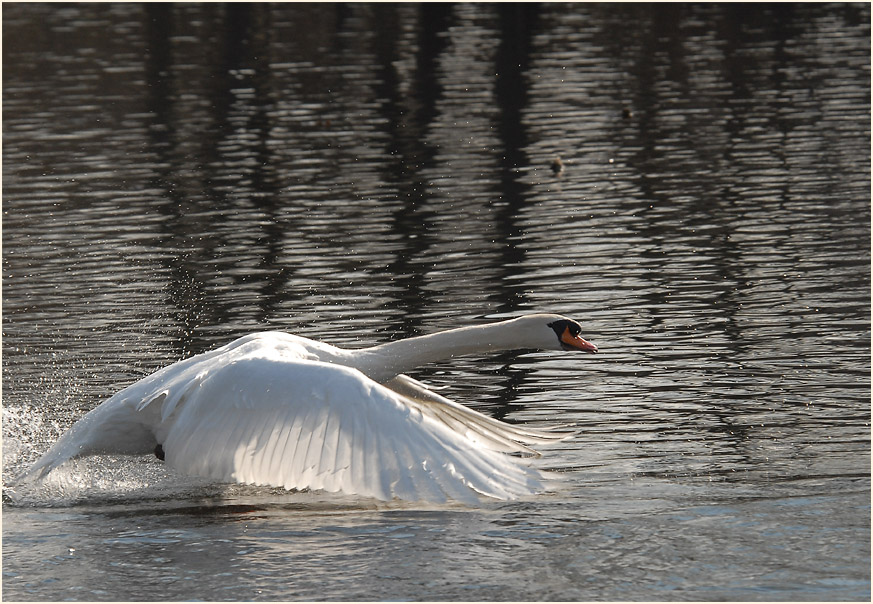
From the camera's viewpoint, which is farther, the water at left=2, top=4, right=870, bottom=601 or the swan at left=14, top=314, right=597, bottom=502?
the water at left=2, top=4, right=870, bottom=601

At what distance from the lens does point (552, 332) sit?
27.2 feet

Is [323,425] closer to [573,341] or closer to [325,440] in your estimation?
[325,440]

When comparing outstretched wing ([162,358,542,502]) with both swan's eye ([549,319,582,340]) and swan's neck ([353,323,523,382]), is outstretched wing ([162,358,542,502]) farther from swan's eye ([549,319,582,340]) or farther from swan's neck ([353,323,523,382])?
swan's eye ([549,319,582,340])

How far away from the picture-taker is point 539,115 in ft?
81.4

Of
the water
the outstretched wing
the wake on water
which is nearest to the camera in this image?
the outstretched wing

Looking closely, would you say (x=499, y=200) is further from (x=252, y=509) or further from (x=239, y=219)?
(x=252, y=509)

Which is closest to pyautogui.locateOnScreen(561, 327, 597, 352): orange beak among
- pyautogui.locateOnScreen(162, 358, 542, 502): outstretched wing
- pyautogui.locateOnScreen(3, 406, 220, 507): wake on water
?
pyautogui.locateOnScreen(162, 358, 542, 502): outstretched wing

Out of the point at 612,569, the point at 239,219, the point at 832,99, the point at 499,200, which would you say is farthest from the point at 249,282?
the point at 832,99

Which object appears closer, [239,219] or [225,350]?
[225,350]

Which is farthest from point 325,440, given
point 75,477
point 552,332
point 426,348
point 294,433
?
point 75,477

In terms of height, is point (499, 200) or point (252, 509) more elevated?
point (252, 509)

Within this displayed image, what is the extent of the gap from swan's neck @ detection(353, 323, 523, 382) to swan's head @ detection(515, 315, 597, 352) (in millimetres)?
101

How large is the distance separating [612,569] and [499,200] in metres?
11.4

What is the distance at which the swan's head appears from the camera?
8281mm
